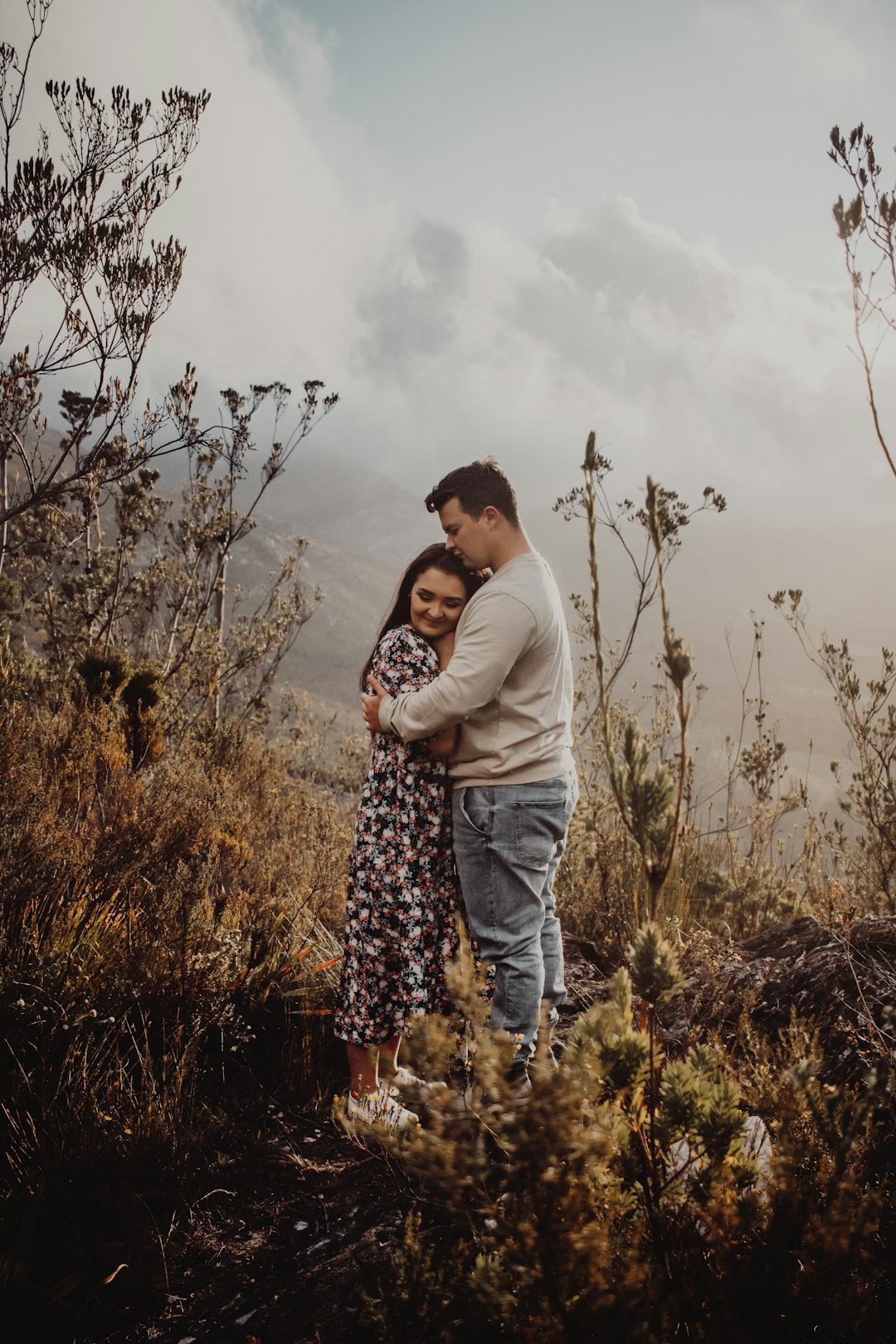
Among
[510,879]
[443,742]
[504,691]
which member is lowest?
[510,879]

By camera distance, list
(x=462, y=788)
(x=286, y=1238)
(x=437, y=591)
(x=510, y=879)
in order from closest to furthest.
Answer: (x=286, y=1238)
(x=510, y=879)
(x=462, y=788)
(x=437, y=591)

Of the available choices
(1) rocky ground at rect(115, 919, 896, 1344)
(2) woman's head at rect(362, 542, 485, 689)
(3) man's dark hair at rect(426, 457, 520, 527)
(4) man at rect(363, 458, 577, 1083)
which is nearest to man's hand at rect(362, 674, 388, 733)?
(4) man at rect(363, 458, 577, 1083)

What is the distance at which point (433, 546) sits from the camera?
2.63 meters

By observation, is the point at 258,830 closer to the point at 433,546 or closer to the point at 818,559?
the point at 433,546

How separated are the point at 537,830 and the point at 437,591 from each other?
93 centimetres

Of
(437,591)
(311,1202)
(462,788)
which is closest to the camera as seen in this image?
(311,1202)

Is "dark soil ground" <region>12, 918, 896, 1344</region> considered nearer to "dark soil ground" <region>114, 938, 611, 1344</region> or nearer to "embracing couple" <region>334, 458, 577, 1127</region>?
"dark soil ground" <region>114, 938, 611, 1344</region>

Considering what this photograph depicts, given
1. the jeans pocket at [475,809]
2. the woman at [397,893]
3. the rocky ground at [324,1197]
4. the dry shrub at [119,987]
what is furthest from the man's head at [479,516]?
the dry shrub at [119,987]

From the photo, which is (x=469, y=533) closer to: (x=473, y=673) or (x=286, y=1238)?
(x=473, y=673)

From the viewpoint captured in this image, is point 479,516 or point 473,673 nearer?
point 473,673

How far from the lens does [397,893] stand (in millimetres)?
2420

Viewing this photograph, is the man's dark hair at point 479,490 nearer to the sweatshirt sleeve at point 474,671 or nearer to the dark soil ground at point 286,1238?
the sweatshirt sleeve at point 474,671

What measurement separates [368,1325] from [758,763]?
495cm

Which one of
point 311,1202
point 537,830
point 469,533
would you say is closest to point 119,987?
point 311,1202
